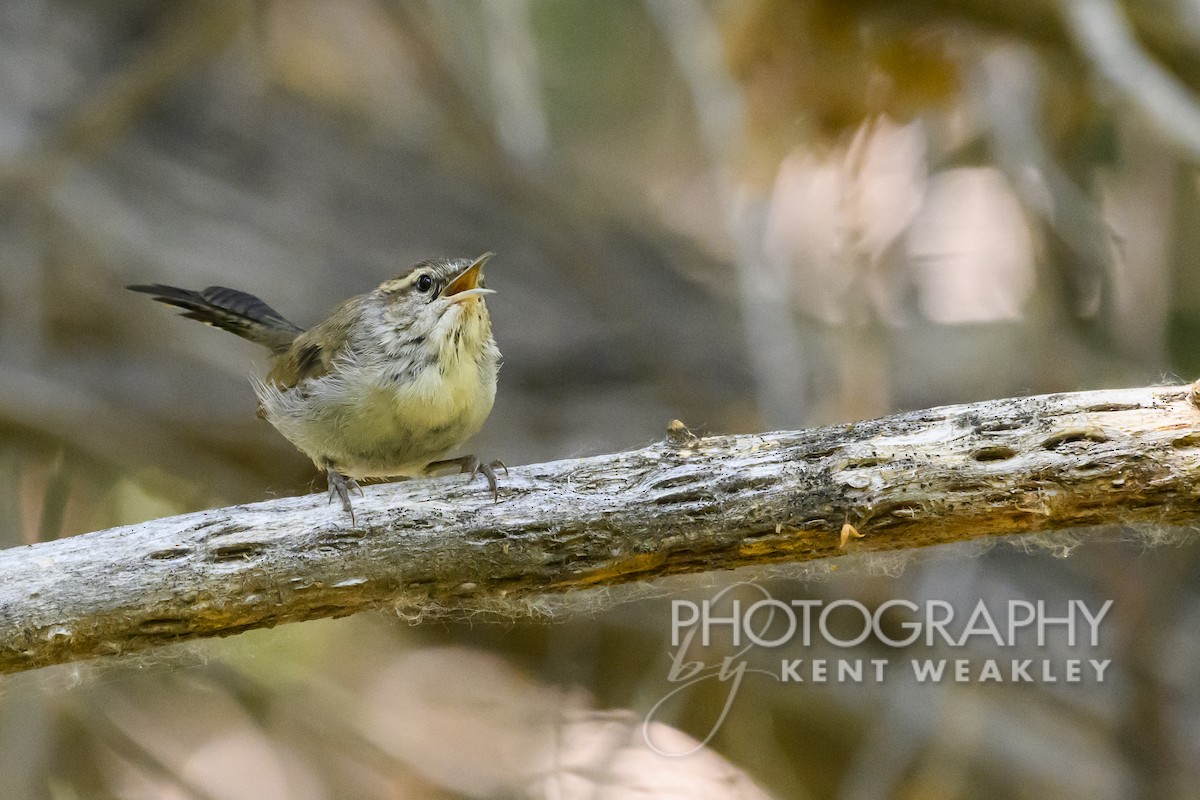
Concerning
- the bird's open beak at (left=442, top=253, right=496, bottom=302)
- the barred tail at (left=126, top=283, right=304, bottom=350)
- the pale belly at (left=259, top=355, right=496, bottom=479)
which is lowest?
the pale belly at (left=259, top=355, right=496, bottom=479)

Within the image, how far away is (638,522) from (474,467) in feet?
2.60

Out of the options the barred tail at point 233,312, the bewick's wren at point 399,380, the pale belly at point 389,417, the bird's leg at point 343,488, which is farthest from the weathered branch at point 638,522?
the barred tail at point 233,312

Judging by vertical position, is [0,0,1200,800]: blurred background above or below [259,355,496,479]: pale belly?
above

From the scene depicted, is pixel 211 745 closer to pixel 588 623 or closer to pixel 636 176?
pixel 588 623

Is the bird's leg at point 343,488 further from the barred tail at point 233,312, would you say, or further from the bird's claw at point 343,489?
the barred tail at point 233,312

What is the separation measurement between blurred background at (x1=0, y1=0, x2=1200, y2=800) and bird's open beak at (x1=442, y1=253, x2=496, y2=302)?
1266 mm

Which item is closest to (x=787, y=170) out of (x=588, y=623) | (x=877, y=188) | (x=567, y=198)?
(x=877, y=188)

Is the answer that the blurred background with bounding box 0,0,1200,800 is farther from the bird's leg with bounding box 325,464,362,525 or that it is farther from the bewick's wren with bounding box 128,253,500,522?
the bird's leg with bounding box 325,464,362,525

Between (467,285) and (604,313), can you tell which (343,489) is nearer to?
(467,285)

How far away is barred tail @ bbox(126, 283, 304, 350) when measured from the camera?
428cm

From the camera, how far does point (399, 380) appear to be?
3361 mm

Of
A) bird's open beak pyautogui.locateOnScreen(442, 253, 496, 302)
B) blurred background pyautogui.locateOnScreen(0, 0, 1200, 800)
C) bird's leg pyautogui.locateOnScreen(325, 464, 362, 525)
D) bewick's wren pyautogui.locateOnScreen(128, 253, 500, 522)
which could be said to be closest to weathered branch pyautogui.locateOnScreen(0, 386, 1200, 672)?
bird's leg pyautogui.locateOnScreen(325, 464, 362, 525)

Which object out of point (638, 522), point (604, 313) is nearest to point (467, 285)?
point (638, 522)

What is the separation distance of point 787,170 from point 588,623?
2661 millimetres
